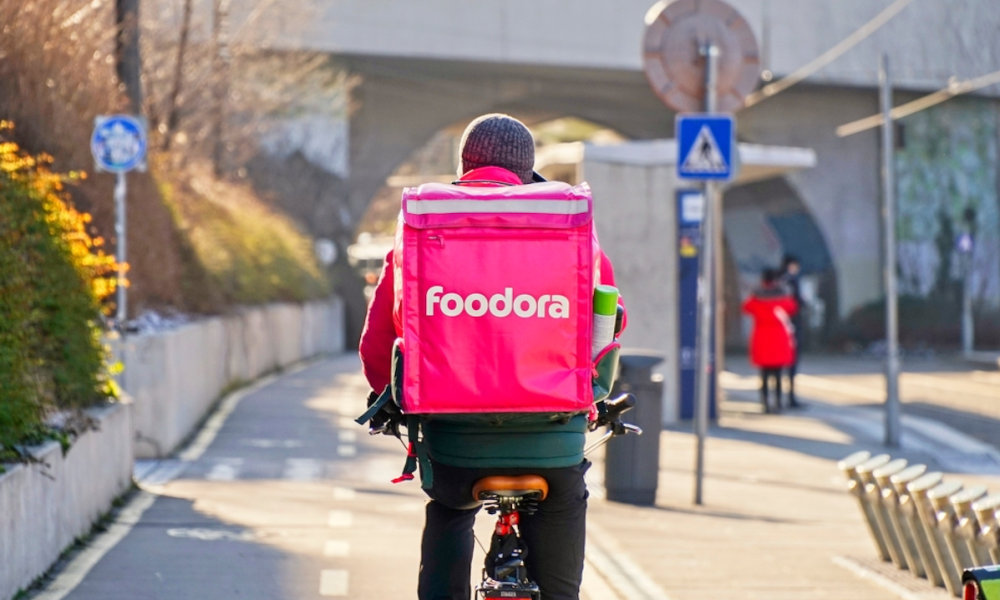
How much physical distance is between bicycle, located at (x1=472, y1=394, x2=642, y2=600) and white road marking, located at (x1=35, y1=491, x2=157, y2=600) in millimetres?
3014

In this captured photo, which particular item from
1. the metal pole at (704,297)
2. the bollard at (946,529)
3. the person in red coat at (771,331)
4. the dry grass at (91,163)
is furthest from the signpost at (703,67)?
the person in red coat at (771,331)

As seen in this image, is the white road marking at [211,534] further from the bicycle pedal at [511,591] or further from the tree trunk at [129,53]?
the tree trunk at [129,53]

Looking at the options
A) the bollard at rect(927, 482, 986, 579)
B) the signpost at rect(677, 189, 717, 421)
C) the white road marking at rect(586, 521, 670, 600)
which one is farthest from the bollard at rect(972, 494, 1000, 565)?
the signpost at rect(677, 189, 717, 421)

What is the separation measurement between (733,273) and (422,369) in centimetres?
3784

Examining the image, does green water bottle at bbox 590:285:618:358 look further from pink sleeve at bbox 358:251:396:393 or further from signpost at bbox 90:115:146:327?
signpost at bbox 90:115:146:327

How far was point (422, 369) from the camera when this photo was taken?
13.3ft

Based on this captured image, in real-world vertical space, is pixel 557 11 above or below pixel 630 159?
above

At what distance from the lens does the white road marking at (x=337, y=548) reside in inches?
311

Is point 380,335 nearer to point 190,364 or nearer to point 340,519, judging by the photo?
point 340,519

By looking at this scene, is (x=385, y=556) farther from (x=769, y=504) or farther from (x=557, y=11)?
(x=557, y=11)

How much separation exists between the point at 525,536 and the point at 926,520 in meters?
3.60

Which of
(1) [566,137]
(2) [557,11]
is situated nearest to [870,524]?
A: (2) [557,11]

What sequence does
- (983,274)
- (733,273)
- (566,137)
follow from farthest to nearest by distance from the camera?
(566,137), (733,273), (983,274)

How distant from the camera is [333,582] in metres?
7.17
